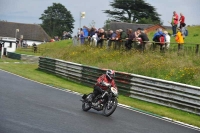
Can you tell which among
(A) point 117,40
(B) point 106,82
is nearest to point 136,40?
(A) point 117,40

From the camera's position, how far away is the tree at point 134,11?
93.6 metres

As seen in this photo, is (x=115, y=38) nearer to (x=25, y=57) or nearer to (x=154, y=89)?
(x=154, y=89)

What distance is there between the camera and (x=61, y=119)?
12.5 meters

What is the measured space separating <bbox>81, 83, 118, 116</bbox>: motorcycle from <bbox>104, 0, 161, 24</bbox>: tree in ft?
252

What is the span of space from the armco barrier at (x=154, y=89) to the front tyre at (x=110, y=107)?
3815 millimetres

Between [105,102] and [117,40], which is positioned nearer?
[105,102]

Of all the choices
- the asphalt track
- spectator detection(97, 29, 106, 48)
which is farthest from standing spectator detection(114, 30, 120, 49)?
the asphalt track

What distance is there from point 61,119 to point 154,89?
26.6 feet

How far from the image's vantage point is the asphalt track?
10802 millimetres

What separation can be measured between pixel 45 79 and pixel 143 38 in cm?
579

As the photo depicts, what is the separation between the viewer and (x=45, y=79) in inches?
1075

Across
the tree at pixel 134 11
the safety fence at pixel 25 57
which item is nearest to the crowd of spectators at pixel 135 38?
the safety fence at pixel 25 57

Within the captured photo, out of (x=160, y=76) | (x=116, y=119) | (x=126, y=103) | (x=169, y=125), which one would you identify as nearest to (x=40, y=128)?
(x=116, y=119)

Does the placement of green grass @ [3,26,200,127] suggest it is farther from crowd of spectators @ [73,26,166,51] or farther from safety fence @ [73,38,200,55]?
crowd of spectators @ [73,26,166,51]
